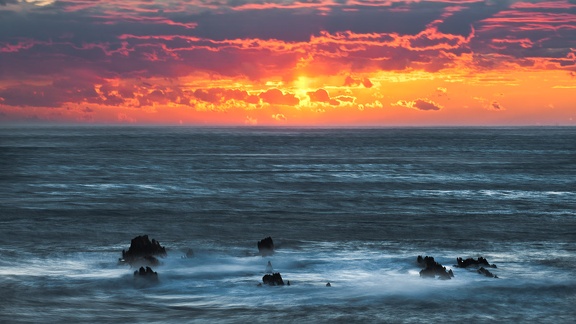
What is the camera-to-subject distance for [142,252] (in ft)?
81.0

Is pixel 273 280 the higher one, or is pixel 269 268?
pixel 269 268

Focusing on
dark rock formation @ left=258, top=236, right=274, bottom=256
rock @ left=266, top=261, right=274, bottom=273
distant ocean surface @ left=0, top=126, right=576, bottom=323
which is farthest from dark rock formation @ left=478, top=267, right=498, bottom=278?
dark rock formation @ left=258, top=236, right=274, bottom=256

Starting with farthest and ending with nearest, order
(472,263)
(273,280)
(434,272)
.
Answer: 1. (472,263)
2. (434,272)
3. (273,280)

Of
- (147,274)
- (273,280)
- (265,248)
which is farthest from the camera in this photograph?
(265,248)

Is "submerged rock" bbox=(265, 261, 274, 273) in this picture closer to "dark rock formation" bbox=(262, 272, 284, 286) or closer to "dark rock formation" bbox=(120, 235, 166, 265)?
"dark rock formation" bbox=(262, 272, 284, 286)

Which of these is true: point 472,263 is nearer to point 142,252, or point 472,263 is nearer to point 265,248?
point 265,248

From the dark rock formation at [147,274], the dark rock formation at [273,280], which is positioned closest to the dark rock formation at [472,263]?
the dark rock formation at [273,280]

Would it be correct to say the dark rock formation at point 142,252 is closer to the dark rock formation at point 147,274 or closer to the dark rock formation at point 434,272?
the dark rock formation at point 147,274

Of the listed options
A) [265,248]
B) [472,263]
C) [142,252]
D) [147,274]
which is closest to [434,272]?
[472,263]

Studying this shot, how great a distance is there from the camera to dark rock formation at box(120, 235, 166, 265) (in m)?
24.2

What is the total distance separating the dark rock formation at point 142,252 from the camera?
24.2 m

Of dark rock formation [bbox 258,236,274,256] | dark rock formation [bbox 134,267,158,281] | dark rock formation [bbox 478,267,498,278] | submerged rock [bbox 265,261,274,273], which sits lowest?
dark rock formation [bbox 478,267,498,278]

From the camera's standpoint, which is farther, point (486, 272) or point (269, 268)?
point (269, 268)

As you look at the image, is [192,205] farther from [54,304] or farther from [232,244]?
[54,304]
